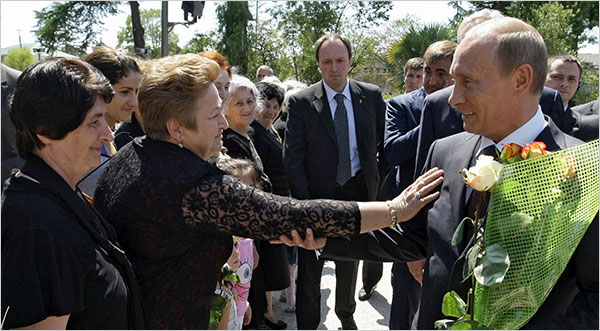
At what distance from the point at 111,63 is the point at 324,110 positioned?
6.48 ft

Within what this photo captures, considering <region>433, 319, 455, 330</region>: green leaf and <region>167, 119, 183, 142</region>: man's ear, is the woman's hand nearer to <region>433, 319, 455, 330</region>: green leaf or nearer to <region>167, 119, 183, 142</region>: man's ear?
<region>433, 319, 455, 330</region>: green leaf

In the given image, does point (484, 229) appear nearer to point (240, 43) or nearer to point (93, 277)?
point (93, 277)

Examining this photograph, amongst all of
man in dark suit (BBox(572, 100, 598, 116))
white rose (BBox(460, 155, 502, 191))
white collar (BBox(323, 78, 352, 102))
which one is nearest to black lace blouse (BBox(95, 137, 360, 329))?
white rose (BBox(460, 155, 502, 191))

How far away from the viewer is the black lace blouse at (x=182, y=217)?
2051mm

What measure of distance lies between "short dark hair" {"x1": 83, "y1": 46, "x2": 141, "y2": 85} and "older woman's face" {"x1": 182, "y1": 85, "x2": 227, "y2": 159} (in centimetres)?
129

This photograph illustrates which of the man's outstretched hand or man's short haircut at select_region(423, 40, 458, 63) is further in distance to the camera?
man's short haircut at select_region(423, 40, 458, 63)

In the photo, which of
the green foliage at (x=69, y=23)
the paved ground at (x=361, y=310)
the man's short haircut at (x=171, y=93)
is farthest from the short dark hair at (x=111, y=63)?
the green foliage at (x=69, y=23)

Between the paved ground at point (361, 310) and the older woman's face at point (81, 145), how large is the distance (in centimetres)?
339

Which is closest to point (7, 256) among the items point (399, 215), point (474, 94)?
point (399, 215)

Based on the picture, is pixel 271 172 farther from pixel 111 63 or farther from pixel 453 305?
pixel 453 305

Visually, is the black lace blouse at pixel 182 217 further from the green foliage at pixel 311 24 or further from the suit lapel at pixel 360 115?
the green foliage at pixel 311 24

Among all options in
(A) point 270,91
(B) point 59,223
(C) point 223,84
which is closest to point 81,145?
(B) point 59,223

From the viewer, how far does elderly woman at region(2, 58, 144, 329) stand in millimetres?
1685

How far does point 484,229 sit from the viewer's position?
1.77 meters
